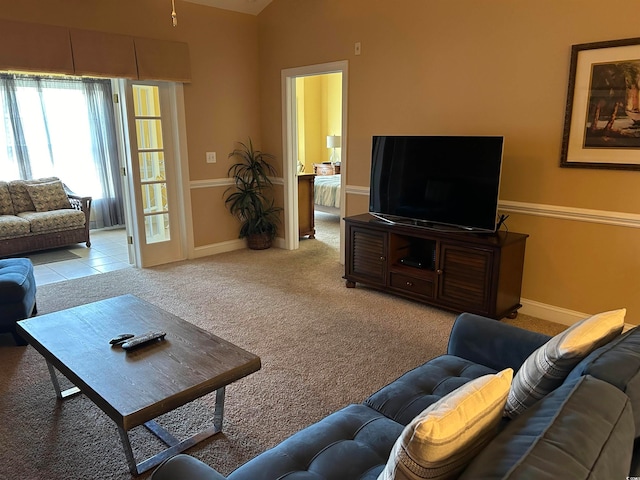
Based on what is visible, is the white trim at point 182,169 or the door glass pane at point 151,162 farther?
the white trim at point 182,169

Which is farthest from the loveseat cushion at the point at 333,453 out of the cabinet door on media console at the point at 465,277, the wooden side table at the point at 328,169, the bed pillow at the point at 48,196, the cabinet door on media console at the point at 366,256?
the wooden side table at the point at 328,169

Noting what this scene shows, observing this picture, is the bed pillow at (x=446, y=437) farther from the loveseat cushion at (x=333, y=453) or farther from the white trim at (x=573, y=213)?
the white trim at (x=573, y=213)

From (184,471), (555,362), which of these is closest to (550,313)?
(555,362)

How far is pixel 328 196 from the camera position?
287 inches

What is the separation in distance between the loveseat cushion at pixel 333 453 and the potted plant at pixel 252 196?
419 centimetres

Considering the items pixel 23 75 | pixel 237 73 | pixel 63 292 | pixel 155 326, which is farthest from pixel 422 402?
pixel 23 75

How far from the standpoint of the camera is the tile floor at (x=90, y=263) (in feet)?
15.9

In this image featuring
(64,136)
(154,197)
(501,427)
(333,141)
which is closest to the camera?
(501,427)

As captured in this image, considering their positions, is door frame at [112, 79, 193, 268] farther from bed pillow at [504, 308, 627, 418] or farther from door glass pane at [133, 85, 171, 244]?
bed pillow at [504, 308, 627, 418]

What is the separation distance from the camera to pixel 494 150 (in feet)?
11.0

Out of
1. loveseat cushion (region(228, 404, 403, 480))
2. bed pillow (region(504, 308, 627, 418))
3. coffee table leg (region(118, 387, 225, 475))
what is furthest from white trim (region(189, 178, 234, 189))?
bed pillow (region(504, 308, 627, 418))

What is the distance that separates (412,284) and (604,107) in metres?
1.89

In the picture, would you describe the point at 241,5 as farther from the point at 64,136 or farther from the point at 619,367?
the point at 619,367

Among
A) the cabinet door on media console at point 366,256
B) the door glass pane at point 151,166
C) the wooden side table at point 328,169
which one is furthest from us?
the wooden side table at point 328,169
